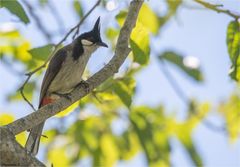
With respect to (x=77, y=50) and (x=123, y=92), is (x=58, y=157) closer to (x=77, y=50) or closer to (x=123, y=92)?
(x=77, y=50)

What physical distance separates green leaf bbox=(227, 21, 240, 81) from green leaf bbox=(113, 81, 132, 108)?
0.56 meters

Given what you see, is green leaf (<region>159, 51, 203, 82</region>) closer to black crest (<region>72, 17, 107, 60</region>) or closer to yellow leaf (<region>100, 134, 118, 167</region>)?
black crest (<region>72, 17, 107, 60</region>)

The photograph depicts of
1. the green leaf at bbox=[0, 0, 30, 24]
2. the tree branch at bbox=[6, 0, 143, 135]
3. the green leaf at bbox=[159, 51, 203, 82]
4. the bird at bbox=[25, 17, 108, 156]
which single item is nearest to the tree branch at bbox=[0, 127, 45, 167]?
the tree branch at bbox=[6, 0, 143, 135]

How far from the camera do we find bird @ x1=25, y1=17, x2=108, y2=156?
443cm

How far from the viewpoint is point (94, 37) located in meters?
4.67

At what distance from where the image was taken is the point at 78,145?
4629 mm

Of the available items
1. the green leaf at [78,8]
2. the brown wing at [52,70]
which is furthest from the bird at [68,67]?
the green leaf at [78,8]

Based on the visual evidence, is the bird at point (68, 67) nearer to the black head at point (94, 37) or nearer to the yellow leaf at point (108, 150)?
the black head at point (94, 37)

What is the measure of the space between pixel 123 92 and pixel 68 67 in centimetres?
108

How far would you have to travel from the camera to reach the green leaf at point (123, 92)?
11.4 ft

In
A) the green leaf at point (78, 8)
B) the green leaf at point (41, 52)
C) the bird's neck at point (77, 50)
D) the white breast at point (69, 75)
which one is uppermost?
the green leaf at point (78, 8)

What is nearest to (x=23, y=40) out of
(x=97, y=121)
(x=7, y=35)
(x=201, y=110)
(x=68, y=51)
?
(x=7, y=35)

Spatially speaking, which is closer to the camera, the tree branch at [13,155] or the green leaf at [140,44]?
the tree branch at [13,155]

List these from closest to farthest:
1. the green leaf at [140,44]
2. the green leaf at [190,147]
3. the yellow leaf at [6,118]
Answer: the green leaf at [140,44] → the yellow leaf at [6,118] → the green leaf at [190,147]
